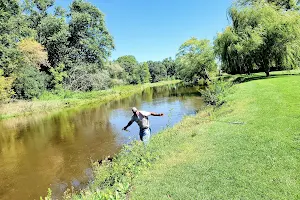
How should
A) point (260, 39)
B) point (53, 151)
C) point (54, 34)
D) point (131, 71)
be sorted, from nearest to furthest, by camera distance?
point (53, 151) → point (260, 39) → point (54, 34) → point (131, 71)

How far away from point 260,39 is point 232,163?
21550mm

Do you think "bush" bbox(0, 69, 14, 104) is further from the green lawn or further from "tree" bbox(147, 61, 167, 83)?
"tree" bbox(147, 61, 167, 83)

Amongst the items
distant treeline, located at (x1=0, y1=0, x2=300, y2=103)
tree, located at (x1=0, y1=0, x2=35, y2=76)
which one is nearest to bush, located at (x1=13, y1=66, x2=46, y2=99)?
distant treeline, located at (x1=0, y1=0, x2=300, y2=103)

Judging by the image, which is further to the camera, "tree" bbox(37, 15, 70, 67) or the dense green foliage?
"tree" bbox(37, 15, 70, 67)

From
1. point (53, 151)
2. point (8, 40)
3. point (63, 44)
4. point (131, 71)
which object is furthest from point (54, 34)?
point (131, 71)

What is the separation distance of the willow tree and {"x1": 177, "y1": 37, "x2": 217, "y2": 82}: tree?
36.8ft

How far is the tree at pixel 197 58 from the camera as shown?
41.5 m

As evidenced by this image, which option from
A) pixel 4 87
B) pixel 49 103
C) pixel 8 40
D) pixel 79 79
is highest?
pixel 8 40

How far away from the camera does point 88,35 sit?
154 feet

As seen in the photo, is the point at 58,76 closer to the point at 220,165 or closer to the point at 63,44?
the point at 63,44

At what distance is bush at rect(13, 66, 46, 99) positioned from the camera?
31.8 meters

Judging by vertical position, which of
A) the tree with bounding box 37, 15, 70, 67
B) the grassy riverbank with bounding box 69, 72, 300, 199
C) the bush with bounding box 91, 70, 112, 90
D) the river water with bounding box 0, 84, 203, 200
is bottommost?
the river water with bounding box 0, 84, 203, 200

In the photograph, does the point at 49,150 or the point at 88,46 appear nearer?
the point at 49,150

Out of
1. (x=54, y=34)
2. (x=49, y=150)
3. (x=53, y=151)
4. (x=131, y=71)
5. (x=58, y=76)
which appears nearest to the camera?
(x=53, y=151)
